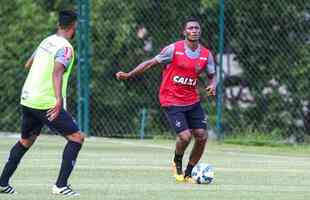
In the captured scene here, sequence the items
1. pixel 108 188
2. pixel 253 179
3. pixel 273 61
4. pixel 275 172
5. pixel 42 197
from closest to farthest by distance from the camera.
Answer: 1. pixel 42 197
2. pixel 108 188
3. pixel 253 179
4. pixel 275 172
5. pixel 273 61

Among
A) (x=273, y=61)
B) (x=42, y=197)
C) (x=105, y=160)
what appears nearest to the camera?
(x=42, y=197)

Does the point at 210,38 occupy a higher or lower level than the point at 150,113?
higher

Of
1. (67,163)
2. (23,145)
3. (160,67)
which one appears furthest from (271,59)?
(67,163)

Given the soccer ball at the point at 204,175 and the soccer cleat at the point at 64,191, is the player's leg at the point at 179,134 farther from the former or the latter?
the soccer cleat at the point at 64,191

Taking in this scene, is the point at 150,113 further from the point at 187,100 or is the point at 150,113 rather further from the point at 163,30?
the point at 187,100

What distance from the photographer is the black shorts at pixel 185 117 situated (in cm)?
1486

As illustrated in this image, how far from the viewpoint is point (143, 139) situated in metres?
22.2

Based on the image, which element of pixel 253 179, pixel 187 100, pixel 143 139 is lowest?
pixel 143 139

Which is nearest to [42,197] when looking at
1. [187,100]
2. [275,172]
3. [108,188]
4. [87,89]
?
[108,188]

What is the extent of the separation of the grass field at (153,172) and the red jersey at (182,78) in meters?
0.98

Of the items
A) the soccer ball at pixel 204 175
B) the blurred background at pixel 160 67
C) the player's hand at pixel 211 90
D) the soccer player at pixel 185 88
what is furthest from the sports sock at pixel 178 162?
the blurred background at pixel 160 67

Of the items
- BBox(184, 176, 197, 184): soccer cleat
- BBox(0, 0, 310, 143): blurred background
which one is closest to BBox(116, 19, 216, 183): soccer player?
BBox(184, 176, 197, 184): soccer cleat

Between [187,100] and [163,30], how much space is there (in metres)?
7.12

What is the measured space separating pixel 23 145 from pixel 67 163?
59cm
